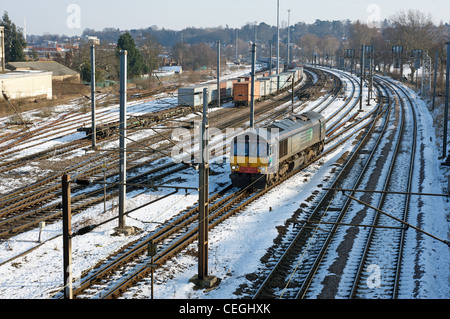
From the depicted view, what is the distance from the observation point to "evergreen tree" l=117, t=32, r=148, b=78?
249ft

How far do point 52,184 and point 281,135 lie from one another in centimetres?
1145

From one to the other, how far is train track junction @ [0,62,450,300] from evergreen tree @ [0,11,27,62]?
46194mm

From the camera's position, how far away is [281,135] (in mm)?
26688

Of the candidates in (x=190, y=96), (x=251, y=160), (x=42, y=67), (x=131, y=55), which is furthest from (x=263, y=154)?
(x=131, y=55)

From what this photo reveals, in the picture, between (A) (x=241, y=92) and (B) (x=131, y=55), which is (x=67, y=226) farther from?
(B) (x=131, y=55)

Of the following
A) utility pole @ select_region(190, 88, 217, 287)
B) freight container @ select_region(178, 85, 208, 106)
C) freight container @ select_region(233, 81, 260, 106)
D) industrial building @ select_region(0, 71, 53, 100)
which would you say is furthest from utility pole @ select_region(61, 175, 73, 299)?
freight container @ select_region(233, 81, 260, 106)

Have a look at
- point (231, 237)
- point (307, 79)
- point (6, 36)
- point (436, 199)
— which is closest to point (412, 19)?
point (307, 79)

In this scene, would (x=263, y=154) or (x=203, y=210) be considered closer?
(x=203, y=210)

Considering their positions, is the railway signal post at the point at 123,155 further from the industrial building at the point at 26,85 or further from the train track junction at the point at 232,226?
the industrial building at the point at 26,85

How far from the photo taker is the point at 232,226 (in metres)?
21.4

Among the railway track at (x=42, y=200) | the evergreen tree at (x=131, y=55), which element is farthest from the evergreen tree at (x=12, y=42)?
the railway track at (x=42, y=200)

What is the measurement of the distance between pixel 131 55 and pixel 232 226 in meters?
59.2

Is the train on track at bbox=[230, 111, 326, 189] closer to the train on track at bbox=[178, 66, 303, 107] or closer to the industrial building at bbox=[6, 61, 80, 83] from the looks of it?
the train on track at bbox=[178, 66, 303, 107]

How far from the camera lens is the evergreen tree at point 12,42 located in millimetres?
81312
